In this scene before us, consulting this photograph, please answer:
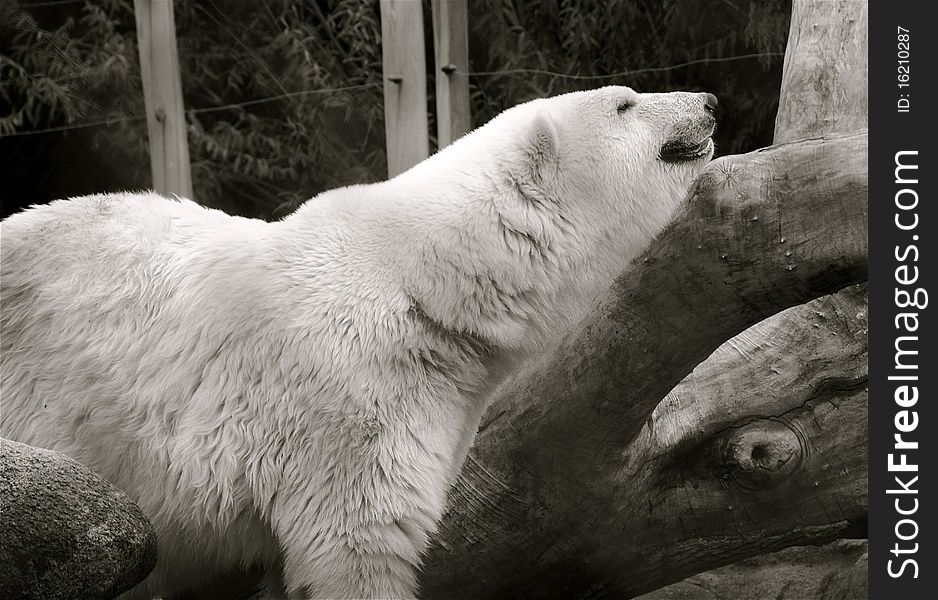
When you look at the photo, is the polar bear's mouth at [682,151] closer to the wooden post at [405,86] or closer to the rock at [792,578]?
the rock at [792,578]

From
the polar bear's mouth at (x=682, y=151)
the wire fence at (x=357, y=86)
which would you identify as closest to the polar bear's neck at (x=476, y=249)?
the polar bear's mouth at (x=682, y=151)

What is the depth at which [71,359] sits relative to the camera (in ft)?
6.87

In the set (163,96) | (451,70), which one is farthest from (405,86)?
(163,96)

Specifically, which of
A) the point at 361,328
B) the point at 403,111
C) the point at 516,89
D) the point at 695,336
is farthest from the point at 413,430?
the point at 516,89

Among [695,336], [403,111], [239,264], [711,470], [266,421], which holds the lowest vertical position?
[711,470]

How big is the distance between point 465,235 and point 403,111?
1.94 m

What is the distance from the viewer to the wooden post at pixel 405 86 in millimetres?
3814

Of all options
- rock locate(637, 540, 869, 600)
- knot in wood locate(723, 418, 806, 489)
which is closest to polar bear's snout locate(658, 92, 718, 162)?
knot in wood locate(723, 418, 806, 489)

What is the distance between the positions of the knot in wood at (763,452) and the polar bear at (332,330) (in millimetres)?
406

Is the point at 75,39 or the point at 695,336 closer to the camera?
the point at 695,336

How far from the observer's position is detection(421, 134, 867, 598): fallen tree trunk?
1511 millimetres

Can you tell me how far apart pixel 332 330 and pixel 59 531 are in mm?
577

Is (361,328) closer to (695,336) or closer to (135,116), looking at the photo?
(695,336)

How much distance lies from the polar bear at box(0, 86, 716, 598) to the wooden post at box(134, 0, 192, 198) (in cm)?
208
